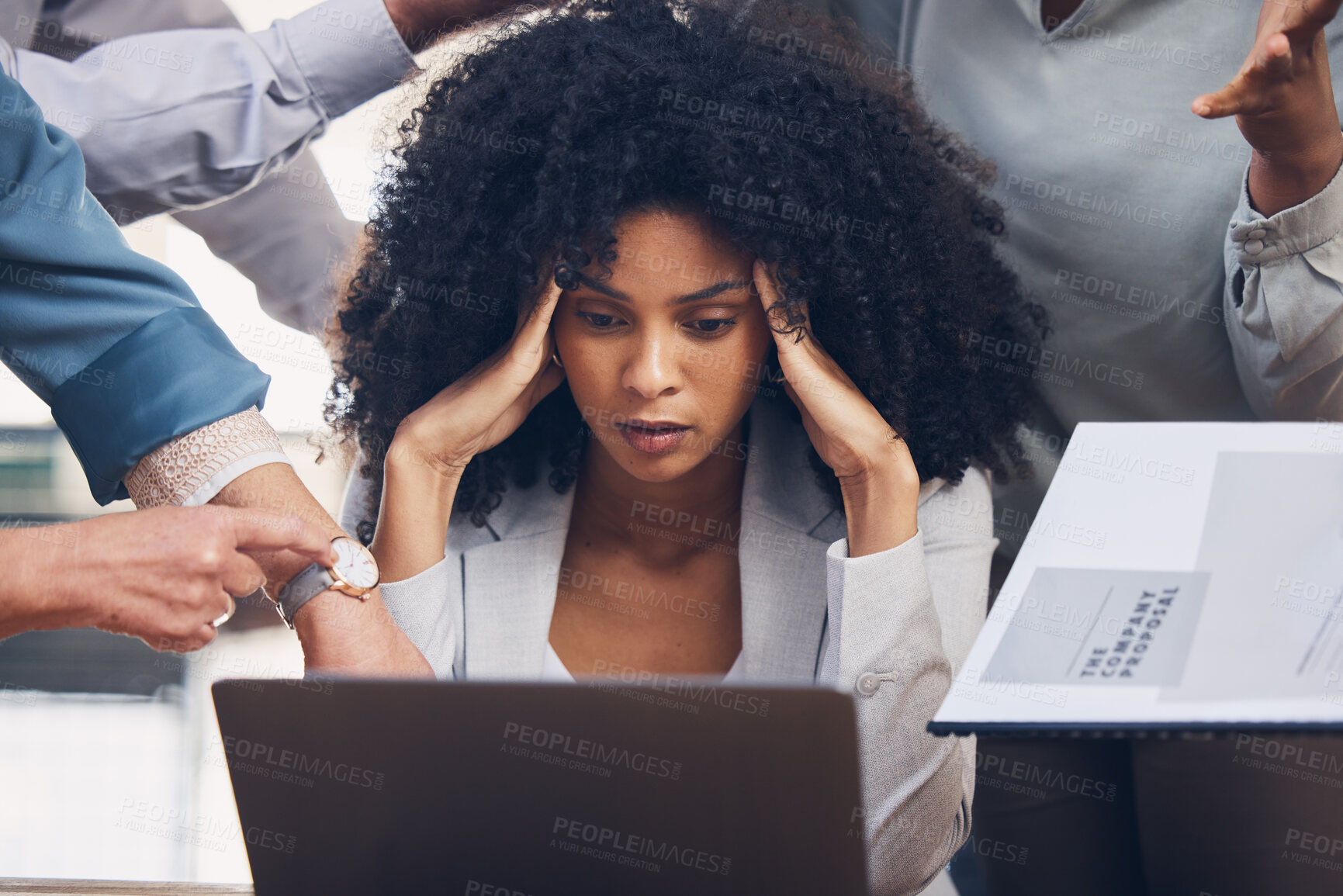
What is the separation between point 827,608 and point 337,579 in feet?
1.94

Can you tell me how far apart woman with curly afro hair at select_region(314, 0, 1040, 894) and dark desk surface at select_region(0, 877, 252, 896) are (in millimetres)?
271

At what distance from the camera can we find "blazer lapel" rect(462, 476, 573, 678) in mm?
1291

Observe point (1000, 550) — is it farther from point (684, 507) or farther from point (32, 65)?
point (32, 65)

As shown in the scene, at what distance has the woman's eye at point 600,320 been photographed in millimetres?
1142

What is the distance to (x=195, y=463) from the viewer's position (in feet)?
3.55

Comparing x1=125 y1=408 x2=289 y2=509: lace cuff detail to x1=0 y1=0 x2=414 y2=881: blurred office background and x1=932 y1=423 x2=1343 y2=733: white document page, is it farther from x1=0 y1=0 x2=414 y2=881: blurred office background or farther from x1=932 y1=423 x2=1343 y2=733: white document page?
x1=932 y1=423 x2=1343 y2=733: white document page

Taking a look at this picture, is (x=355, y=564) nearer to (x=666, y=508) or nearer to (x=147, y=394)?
(x=147, y=394)

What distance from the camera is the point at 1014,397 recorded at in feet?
4.59

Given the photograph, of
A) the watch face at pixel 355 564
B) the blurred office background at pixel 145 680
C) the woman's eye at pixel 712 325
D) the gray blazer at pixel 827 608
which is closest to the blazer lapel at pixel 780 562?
the gray blazer at pixel 827 608

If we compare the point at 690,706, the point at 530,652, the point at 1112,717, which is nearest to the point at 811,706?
the point at 690,706

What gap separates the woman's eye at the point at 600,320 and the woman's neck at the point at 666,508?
27 centimetres

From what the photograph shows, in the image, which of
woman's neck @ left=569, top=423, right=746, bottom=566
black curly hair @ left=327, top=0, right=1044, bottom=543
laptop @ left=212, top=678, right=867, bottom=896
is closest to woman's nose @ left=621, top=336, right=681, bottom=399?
black curly hair @ left=327, top=0, right=1044, bottom=543

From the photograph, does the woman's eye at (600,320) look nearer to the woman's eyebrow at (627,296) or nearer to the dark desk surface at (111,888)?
the woman's eyebrow at (627,296)

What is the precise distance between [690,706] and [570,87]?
771 mm
